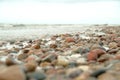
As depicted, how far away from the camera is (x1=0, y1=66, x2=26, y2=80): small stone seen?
95.7 inches

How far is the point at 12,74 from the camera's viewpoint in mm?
2455

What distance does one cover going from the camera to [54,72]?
292cm

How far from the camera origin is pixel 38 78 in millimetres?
2621

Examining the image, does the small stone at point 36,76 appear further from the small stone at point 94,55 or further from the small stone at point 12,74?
the small stone at point 94,55

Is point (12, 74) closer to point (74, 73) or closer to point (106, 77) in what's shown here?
point (74, 73)

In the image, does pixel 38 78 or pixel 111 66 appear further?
pixel 111 66

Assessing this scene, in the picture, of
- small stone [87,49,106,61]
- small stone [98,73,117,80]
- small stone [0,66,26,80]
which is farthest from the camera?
small stone [87,49,106,61]

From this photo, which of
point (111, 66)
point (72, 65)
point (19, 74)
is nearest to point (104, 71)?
point (111, 66)

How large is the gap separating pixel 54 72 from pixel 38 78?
0.34 m

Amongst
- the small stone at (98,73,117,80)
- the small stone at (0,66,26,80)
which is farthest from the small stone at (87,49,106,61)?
the small stone at (0,66,26,80)

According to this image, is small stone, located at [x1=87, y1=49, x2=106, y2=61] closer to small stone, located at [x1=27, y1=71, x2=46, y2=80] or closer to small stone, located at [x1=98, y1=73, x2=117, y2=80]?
small stone, located at [x1=98, y1=73, x2=117, y2=80]

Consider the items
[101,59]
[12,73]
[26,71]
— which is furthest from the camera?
[101,59]

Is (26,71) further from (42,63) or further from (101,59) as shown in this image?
(101,59)

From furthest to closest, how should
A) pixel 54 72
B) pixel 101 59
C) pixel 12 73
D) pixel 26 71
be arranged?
pixel 101 59 → pixel 54 72 → pixel 26 71 → pixel 12 73
